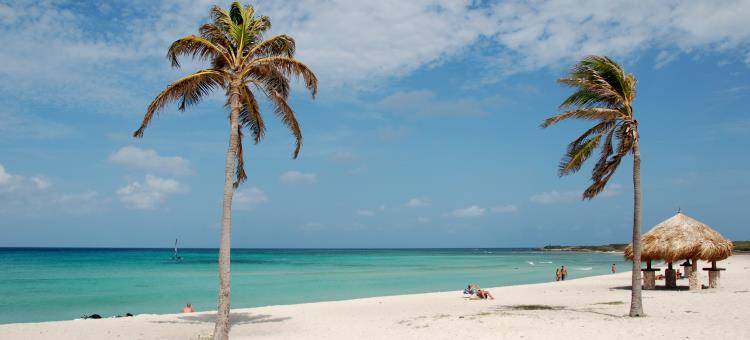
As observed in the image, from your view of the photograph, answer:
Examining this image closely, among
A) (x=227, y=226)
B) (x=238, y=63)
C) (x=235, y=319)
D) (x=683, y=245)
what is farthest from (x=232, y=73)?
(x=683, y=245)

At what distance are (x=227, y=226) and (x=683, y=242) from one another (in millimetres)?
17419

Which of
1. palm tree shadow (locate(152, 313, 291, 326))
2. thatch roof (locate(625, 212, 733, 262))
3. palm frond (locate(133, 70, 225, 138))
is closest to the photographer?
palm frond (locate(133, 70, 225, 138))

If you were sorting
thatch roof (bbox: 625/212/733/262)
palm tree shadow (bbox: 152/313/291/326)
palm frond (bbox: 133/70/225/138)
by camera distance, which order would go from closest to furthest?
palm frond (bbox: 133/70/225/138) → palm tree shadow (bbox: 152/313/291/326) → thatch roof (bbox: 625/212/733/262)

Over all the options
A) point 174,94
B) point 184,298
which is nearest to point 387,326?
point 174,94

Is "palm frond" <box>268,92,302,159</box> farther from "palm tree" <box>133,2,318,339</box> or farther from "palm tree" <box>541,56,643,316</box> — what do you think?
"palm tree" <box>541,56,643,316</box>

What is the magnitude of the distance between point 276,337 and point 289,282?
28.4 meters

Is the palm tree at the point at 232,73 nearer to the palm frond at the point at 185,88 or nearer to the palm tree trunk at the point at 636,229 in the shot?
the palm frond at the point at 185,88

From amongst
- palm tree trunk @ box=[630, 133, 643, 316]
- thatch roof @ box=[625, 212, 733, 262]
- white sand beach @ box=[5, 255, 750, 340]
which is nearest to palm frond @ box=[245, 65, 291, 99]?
white sand beach @ box=[5, 255, 750, 340]

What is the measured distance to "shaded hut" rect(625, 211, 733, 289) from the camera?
20.9 m

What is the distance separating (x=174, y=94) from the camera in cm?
1118

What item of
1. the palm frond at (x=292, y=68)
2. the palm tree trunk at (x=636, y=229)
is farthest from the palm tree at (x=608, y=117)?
the palm frond at (x=292, y=68)

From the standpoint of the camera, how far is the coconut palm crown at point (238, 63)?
11.3 meters

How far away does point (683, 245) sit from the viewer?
68.7 feet

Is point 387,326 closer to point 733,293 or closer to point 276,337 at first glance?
point 276,337
